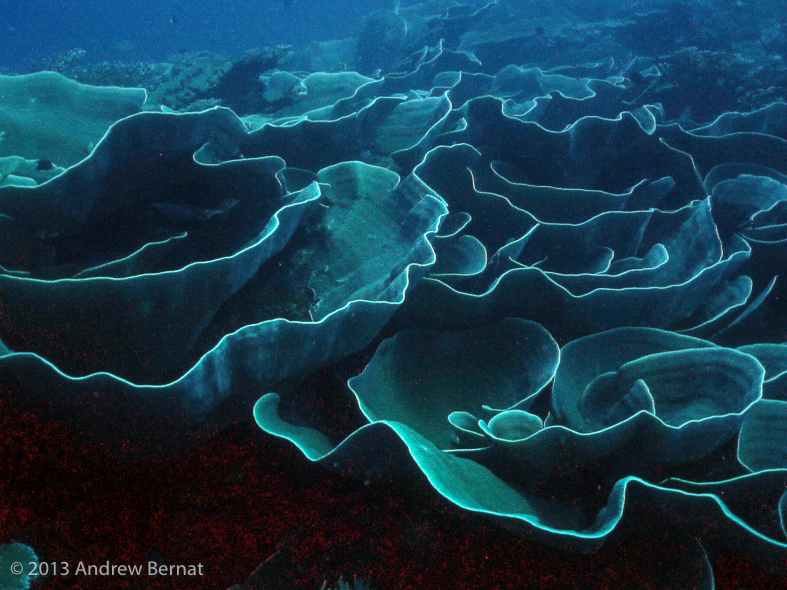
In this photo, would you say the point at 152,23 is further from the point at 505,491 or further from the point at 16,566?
the point at 505,491

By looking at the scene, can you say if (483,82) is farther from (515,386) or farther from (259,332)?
(259,332)

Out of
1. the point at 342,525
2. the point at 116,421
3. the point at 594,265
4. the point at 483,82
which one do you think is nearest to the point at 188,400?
the point at 116,421

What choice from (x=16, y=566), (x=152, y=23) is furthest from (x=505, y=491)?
(x=152, y=23)

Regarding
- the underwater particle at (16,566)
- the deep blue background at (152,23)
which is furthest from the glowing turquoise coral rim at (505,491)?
the deep blue background at (152,23)

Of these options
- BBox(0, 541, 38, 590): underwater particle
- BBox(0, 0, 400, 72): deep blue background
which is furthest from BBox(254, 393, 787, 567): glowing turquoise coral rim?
BBox(0, 0, 400, 72): deep blue background

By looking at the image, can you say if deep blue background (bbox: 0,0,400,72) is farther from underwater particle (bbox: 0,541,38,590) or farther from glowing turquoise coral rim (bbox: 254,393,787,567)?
glowing turquoise coral rim (bbox: 254,393,787,567)

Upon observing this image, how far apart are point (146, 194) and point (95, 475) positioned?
1088 mm

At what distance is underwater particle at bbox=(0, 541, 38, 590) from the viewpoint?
995 millimetres

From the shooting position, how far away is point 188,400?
1117 mm

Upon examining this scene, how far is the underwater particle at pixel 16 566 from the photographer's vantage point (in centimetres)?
100

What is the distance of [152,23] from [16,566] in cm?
7171

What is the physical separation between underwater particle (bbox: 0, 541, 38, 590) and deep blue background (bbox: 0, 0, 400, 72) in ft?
95.9

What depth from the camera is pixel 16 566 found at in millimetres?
1015

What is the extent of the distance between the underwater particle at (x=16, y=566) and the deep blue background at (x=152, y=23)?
95.9ft
